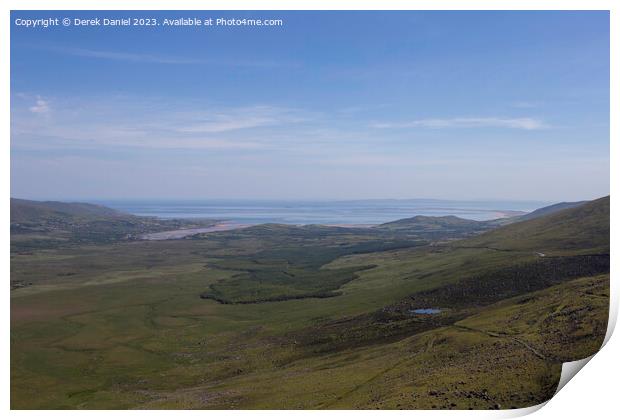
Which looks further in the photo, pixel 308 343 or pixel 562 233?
pixel 562 233

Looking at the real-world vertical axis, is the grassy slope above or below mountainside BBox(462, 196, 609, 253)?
below

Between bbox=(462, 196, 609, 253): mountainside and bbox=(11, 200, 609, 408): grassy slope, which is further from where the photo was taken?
bbox=(462, 196, 609, 253): mountainside

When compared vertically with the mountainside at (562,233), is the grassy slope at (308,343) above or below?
below

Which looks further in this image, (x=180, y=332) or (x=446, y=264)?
→ (x=446, y=264)

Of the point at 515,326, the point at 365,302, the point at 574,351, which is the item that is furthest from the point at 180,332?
the point at 574,351

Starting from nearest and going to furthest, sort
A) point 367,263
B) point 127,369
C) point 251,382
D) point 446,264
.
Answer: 1. point 251,382
2. point 127,369
3. point 446,264
4. point 367,263

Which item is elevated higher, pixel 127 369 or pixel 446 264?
pixel 446 264

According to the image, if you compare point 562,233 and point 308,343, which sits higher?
point 562,233

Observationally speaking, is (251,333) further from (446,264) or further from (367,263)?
(367,263)
